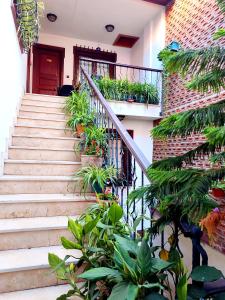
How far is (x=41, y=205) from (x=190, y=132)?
62.6 inches

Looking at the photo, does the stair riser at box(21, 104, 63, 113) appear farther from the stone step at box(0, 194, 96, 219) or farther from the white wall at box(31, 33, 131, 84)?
the white wall at box(31, 33, 131, 84)

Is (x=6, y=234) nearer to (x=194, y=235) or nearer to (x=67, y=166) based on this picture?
(x=67, y=166)

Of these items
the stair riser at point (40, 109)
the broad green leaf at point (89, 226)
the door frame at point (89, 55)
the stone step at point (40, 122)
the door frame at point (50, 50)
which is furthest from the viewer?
the door frame at point (89, 55)

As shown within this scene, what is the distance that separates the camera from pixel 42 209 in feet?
7.17

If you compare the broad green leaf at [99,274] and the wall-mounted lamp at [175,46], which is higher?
the wall-mounted lamp at [175,46]

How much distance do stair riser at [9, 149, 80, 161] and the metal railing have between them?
50 cm

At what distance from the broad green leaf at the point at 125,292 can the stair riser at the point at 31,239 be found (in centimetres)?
96

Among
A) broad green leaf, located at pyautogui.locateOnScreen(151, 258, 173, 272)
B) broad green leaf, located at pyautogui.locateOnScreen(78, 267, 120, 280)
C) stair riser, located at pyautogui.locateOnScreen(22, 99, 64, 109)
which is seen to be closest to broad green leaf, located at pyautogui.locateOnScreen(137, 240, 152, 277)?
broad green leaf, located at pyautogui.locateOnScreen(151, 258, 173, 272)

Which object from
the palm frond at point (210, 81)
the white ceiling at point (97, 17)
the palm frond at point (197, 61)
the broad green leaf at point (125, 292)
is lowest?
the broad green leaf at point (125, 292)

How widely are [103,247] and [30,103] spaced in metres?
3.26

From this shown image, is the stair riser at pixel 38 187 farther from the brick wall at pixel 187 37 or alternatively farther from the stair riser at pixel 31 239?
the brick wall at pixel 187 37

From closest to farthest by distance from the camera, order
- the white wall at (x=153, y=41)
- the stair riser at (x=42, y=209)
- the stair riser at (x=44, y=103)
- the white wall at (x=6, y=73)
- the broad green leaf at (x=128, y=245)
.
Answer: the broad green leaf at (x=128, y=245)
the stair riser at (x=42, y=209)
the white wall at (x=6, y=73)
the stair riser at (x=44, y=103)
the white wall at (x=153, y=41)

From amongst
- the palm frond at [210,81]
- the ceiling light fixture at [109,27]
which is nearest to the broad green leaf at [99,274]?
the palm frond at [210,81]

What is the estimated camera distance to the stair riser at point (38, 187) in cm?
236
